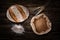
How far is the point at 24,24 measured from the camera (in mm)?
1600

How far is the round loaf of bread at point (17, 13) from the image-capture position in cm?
158

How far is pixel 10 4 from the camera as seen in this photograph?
1688 millimetres

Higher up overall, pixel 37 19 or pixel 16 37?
pixel 37 19

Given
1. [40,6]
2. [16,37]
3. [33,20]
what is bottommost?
[16,37]

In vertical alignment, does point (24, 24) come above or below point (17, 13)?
below

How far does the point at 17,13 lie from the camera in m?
1.60

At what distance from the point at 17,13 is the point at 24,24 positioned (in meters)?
0.13

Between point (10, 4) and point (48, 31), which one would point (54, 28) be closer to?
point (48, 31)

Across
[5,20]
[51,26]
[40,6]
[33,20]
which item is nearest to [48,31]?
[51,26]

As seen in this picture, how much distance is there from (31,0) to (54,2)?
0.79 feet

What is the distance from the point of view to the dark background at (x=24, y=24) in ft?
5.06

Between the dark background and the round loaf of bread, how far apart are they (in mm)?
50

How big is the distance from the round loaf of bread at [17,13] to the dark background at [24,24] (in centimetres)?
5

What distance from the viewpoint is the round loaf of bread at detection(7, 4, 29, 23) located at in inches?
62.1
